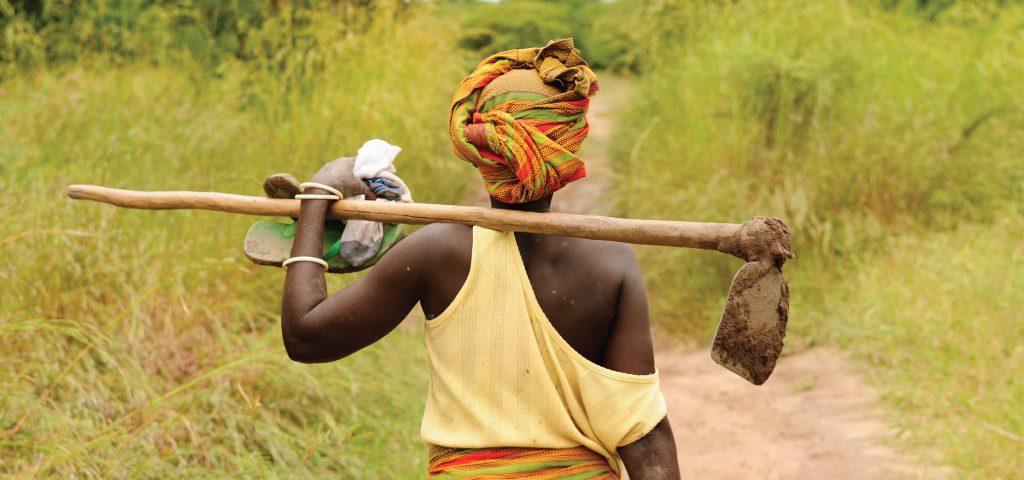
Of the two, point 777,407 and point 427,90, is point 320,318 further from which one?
point 427,90

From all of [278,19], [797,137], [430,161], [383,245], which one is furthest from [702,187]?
[383,245]

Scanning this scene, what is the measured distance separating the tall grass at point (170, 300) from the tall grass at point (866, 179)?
5.47 feet

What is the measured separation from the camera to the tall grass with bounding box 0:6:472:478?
3459mm

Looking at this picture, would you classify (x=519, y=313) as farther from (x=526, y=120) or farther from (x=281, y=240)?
(x=281, y=240)

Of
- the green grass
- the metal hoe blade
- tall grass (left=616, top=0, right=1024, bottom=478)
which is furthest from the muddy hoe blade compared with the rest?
tall grass (left=616, top=0, right=1024, bottom=478)

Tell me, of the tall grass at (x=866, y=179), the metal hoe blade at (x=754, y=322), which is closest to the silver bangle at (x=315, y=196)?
the metal hoe blade at (x=754, y=322)

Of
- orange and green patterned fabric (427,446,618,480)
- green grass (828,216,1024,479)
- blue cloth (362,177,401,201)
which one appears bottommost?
green grass (828,216,1024,479)

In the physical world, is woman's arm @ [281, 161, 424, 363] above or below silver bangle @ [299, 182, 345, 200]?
below

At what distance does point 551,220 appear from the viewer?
1949 millimetres

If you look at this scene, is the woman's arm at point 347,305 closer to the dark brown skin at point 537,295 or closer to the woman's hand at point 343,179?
the dark brown skin at point 537,295

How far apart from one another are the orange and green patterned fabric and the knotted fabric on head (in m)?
0.45

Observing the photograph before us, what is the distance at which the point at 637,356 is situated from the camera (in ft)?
6.54

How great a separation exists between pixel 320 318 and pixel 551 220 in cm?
44

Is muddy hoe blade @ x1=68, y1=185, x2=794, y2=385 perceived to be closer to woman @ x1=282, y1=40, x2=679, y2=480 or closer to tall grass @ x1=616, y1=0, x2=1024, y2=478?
woman @ x1=282, y1=40, x2=679, y2=480
